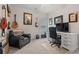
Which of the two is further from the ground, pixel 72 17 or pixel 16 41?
pixel 72 17

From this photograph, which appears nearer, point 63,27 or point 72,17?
point 72,17

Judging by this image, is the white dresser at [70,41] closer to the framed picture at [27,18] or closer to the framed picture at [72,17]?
the framed picture at [72,17]

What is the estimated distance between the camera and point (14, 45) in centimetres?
417

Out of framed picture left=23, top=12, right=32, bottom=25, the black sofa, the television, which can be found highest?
framed picture left=23, top=12, right=32, bottom=25

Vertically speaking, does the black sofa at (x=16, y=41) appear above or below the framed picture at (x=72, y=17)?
below

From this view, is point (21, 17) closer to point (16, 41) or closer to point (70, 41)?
point (16, 41)

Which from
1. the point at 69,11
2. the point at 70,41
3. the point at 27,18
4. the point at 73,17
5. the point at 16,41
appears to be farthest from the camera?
the point at 27,18

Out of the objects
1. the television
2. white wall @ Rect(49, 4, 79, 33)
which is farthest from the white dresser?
the television

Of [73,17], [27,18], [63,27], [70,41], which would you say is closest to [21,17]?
[27,18]

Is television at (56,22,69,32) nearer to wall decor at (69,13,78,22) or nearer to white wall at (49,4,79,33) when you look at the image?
white wall at (49,4,79,33)

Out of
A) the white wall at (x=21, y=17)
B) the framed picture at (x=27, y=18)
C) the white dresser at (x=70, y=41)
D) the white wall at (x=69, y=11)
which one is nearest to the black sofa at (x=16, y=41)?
the white wall at (x=21, y=17)

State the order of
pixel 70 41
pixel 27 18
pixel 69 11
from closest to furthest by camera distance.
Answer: pixel 70 41 < pixel 69 11 < pixel 27 18

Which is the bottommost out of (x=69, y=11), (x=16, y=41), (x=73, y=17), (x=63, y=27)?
(x=16, y=41)
